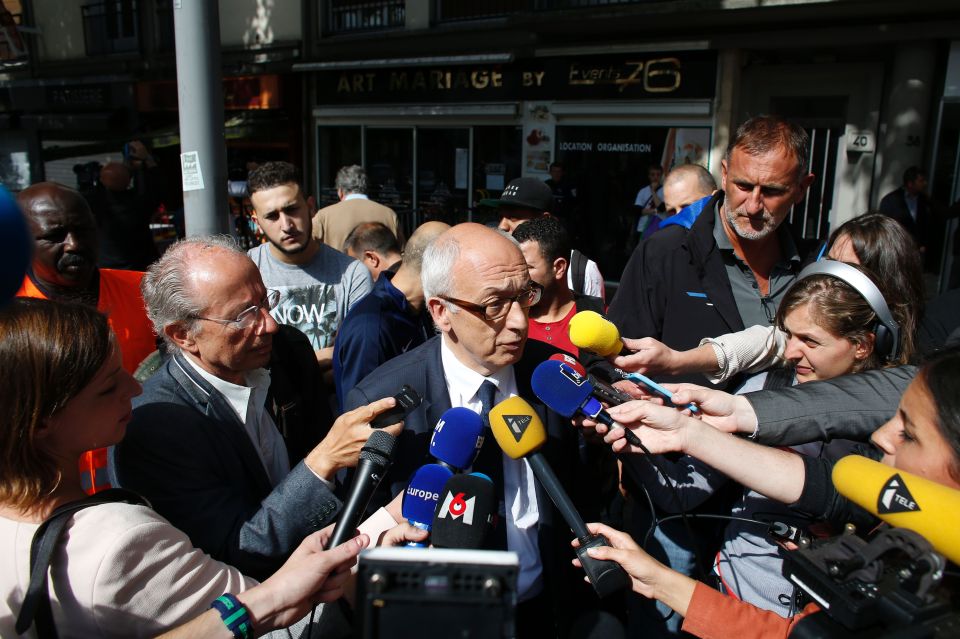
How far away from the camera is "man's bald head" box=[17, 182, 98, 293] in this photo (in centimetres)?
305

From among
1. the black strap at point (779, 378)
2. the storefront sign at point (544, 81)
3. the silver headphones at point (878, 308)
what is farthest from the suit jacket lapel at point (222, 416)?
the storefront sign at point (544, 81)

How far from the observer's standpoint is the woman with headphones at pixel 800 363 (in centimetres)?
209

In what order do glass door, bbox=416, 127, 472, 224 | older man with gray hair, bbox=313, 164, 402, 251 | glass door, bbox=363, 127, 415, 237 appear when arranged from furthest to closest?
glass door, bbox=363, 127, 415, 237 < glass door, bbox=416, 127, 472, 224 < older man with gray hair, bbox=313, 164, 402, 251

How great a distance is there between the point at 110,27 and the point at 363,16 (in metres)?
8.76

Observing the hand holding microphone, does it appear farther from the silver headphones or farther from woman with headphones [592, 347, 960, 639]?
the silver headphones

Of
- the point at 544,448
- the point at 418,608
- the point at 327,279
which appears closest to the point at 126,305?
the point at 327,279

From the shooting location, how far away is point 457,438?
6.07 ft

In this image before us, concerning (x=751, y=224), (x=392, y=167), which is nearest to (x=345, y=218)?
(x=751, y=224)

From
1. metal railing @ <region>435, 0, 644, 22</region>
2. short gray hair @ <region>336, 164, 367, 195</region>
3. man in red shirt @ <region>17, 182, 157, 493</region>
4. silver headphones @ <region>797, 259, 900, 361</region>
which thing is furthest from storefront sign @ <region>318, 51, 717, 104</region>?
man in red shirt @ <region>17, 182, 157, 493</region>

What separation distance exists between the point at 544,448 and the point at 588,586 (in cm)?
47

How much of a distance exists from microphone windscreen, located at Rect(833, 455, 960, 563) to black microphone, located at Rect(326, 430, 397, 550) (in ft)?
3.29

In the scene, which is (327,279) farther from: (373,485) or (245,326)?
(373,485)

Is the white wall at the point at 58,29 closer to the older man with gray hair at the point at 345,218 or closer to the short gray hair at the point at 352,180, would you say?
the short gray hair at the point at 352,180

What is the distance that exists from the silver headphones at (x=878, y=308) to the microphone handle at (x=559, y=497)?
116cm
